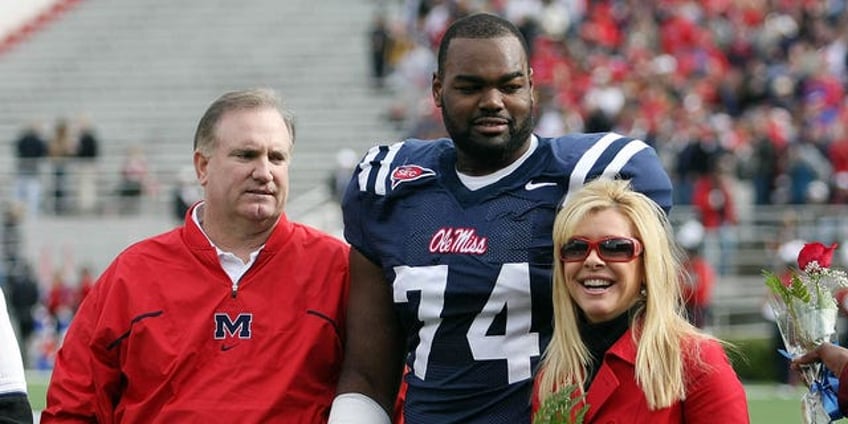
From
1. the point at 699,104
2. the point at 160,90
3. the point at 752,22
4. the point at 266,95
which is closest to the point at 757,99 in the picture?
the point at 699,104

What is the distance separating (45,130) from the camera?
867 inches

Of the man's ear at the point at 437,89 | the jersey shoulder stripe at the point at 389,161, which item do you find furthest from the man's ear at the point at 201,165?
the man's ear at the point at 437,89

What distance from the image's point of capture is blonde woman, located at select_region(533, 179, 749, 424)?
13.4ft

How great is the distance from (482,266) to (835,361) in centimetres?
96

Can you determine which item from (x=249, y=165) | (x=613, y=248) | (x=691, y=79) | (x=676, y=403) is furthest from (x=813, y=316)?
(x=691, y=79)

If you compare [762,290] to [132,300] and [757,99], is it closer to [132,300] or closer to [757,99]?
[757,99]

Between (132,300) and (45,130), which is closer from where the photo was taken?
(132,300)

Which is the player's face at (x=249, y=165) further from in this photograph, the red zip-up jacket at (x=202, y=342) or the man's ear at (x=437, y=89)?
the man's ear at (x=437, y=89)

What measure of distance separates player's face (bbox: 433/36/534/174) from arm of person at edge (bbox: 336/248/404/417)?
47 centimetres

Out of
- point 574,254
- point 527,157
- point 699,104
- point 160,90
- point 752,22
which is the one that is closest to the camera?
point 574,254

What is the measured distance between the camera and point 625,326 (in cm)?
425

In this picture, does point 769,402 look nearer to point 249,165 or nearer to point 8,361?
point 249,165

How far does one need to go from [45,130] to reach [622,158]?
60.1 ft

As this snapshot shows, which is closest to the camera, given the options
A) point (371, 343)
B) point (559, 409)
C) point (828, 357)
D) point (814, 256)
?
point (559, 409)
